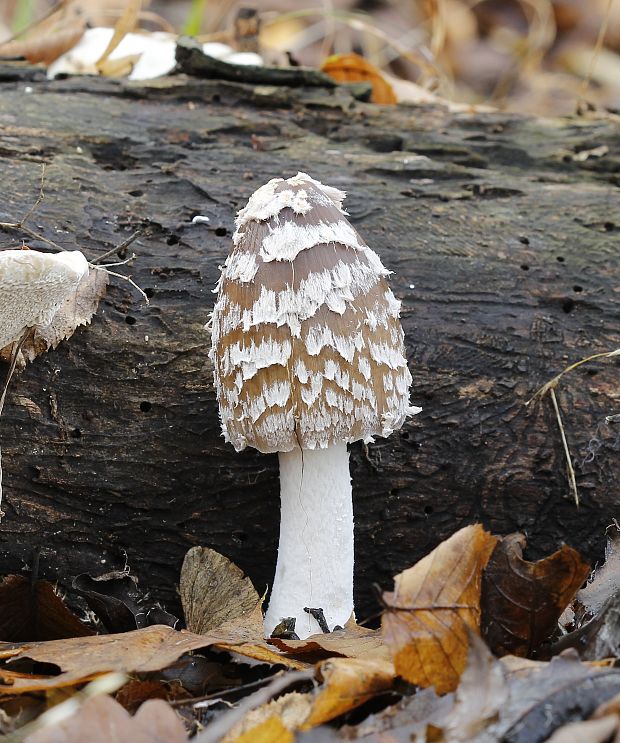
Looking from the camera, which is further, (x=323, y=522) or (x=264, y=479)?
(x=264, y=479)

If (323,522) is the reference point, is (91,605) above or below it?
below

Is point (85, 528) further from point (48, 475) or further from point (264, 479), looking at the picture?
point (264, 479)

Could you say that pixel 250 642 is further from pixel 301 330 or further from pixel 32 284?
pixel 32 284

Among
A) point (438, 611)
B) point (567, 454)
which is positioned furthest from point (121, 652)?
point (567, 454)

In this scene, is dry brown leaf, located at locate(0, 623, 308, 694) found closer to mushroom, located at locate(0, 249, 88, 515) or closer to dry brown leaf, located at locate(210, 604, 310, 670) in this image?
dry brown leaf, located at locate(210, 604, 310, 670)

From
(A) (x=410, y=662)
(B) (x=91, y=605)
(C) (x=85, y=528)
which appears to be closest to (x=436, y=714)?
(A) (x=410, y=662)

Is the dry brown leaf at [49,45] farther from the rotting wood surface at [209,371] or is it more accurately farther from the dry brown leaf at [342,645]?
the dry brown leaf at [342,645]

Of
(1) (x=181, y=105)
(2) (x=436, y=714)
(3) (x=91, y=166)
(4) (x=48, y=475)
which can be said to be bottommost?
(2) (x=436, y=714)

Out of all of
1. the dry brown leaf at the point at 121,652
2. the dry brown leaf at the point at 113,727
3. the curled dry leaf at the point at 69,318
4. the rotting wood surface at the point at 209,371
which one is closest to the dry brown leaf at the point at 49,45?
the rotting wood surface at the point at 209,371
